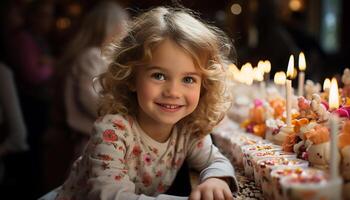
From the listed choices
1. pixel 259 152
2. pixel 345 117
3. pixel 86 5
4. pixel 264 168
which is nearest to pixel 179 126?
pixel 259 152

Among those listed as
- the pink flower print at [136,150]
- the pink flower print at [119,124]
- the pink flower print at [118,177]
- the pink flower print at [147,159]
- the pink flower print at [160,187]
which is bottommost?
the pink flower print at [160,187]

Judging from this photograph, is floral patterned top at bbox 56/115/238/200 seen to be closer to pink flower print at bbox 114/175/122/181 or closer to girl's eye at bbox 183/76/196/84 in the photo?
pink flower print at bbox 114/175/122/181

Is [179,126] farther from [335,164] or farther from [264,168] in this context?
[335,164]

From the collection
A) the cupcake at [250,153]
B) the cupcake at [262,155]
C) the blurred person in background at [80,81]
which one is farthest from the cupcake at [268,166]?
the blurred person in background at [80,81]

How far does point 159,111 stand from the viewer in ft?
6.08

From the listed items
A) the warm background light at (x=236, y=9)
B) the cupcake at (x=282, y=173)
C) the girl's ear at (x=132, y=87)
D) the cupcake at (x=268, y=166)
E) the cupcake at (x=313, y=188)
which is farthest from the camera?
the warm background light at (x=236, y=9)

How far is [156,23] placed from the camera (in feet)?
6.30

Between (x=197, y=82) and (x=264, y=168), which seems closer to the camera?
(x=264, y=168)

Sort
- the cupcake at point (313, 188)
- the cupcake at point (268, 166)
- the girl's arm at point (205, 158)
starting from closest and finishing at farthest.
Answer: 1. the cupcake at point (313, 188)
2. the cupcake at point (268, 166)
3. the girl's arm at point (205, 158)

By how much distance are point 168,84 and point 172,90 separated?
0.10 feet

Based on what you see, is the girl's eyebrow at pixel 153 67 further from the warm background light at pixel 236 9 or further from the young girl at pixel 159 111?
the warm background light at pixel 236 9

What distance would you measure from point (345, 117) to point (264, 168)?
33cm

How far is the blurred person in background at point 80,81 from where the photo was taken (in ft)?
12.2

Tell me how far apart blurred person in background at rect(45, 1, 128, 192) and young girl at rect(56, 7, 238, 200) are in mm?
1637
